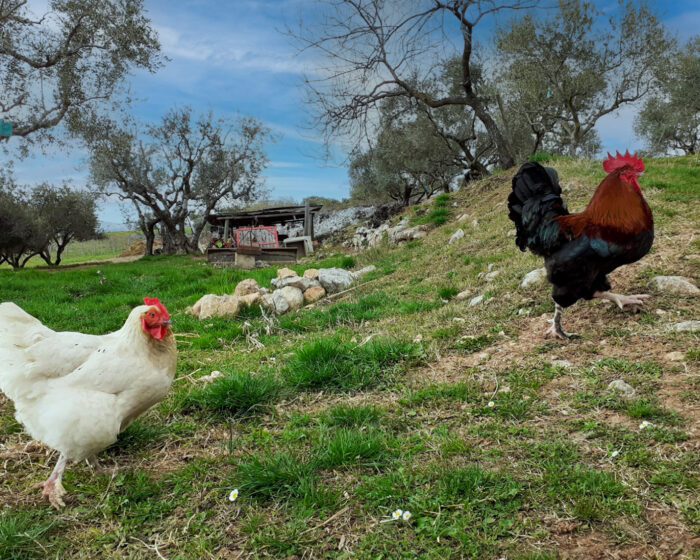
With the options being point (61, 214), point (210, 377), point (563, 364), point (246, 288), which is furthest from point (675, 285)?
point (61, 214)

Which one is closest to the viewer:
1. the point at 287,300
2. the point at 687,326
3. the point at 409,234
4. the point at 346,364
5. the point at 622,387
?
the point at 622,387

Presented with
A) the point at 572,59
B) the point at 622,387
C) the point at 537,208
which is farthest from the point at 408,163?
the point at 622,387

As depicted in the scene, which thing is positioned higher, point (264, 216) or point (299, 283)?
point (264, 216)

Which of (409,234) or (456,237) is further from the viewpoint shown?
(409,234)

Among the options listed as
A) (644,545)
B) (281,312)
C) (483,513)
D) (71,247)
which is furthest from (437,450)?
(71,247)

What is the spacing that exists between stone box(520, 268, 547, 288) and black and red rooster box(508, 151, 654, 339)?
43.3 inches

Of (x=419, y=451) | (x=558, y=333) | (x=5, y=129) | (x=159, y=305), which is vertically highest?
(x=5, y=129)

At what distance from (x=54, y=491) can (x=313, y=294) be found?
236 inches

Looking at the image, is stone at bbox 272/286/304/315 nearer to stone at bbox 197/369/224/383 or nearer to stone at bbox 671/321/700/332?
stone at bbox 197/369/224/383

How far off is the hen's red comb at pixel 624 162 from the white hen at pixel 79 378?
4.56 meters

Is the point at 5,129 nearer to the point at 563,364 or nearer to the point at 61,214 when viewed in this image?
the point at 563,364

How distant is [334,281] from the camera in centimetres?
897

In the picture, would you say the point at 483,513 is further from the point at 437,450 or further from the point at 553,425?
the point at 553,425

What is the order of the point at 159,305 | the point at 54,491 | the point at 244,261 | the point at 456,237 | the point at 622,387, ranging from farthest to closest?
the point at 244,261
the point at 456,237
the point at 622,387
the point at 159,305
the point at 54,491
